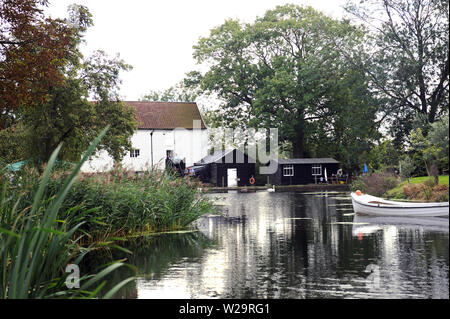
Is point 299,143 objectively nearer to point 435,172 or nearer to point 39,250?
point 435,172

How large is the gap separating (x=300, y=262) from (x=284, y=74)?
31.1 metres

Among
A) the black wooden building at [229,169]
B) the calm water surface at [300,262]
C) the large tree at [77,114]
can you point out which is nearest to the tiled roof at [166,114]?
the black wooden building at [229,169]

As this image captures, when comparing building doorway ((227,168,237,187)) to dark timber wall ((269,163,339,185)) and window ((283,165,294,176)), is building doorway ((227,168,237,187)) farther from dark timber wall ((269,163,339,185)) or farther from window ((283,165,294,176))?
window ((283,165,294,176))

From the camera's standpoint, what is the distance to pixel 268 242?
8.61m

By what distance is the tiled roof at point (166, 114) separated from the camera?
50719 mm

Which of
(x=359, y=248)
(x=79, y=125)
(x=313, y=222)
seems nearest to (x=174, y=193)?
(x=313, y=222)

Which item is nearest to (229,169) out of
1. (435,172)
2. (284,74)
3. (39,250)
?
(284,74)

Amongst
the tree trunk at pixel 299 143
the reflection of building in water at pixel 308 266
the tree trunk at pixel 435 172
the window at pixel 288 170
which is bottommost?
the reflection of building in water at pixel 308 266

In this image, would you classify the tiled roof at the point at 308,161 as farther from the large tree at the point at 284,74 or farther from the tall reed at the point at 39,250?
the tall reed at the point at 39,250

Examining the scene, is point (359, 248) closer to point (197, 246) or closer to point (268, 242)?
point (268, 242)

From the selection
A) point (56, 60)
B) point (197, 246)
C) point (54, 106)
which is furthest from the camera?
point (54, 106)

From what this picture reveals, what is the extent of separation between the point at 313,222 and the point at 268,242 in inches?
141

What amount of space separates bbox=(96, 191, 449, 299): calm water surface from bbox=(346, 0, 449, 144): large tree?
2.79 ft

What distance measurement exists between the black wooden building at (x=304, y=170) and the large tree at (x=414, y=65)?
3862 cm
